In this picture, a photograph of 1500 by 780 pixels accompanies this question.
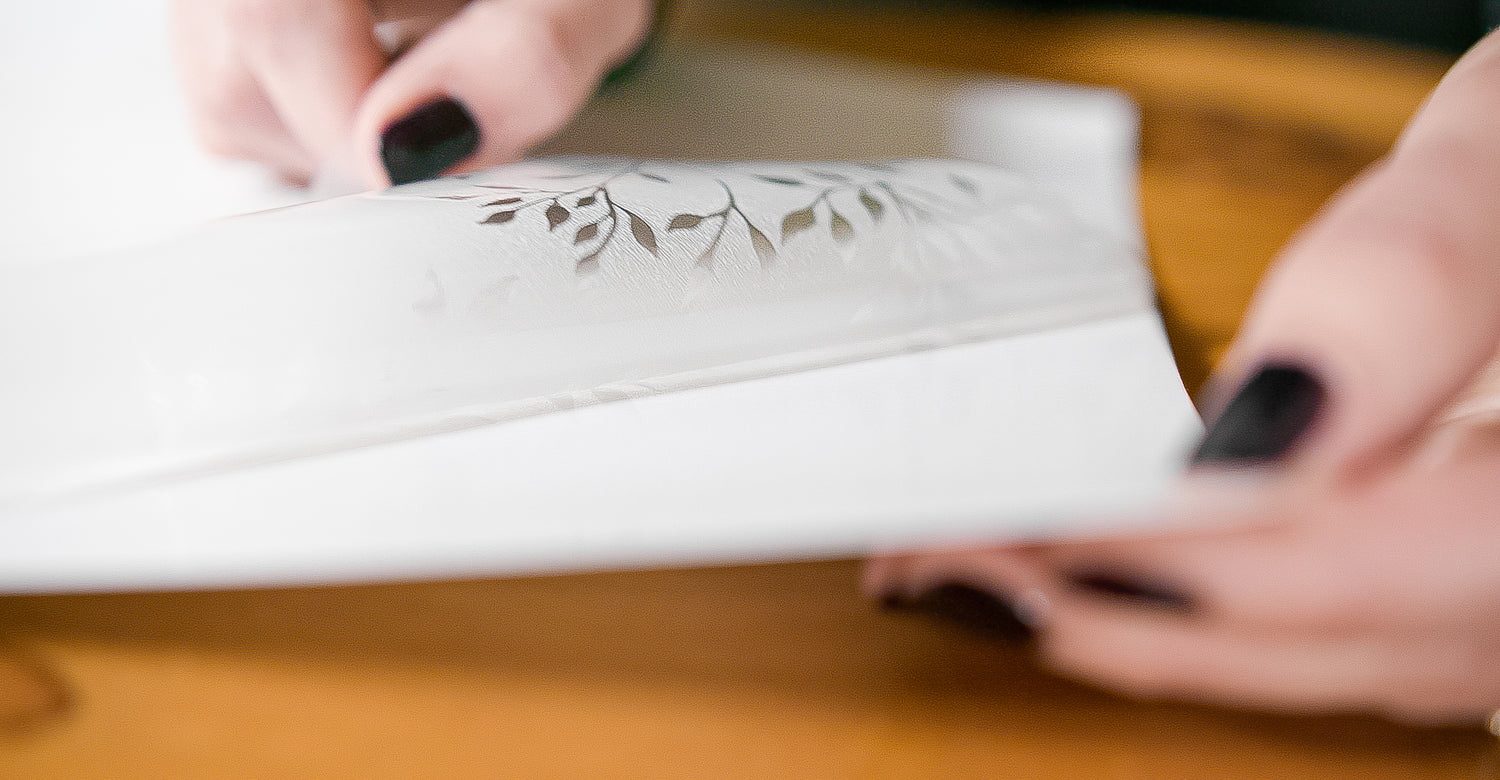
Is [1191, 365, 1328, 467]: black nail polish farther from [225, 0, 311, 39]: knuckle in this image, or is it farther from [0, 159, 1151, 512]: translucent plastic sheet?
[225, 0, 311, 39]: knuckle

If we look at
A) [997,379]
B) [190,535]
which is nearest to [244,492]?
[190,535]

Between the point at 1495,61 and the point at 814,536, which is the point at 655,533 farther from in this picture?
the point at 1495,61

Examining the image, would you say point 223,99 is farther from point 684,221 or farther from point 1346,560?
point 1346,560

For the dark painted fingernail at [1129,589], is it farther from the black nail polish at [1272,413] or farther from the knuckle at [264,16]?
the knuckle at [264,16]

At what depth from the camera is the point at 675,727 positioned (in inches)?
5.7

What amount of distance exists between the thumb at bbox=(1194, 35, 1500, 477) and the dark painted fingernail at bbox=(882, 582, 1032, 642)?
0.13ft

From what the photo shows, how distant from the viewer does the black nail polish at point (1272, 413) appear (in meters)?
0.13

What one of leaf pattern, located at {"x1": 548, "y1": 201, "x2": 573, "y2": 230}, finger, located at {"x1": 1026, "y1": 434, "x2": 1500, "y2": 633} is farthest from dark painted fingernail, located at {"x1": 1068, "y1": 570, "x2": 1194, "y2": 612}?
leaf pattern, located at {"x1": 548, "y1": 201, "x2": 573, "y2": 230}

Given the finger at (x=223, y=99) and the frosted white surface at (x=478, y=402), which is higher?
the finger at (x=223, y=99)

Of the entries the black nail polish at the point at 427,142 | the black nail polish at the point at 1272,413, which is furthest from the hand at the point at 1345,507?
the black nail polish at the point at 427,142

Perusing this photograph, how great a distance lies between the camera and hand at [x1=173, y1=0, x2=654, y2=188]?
0.59ft

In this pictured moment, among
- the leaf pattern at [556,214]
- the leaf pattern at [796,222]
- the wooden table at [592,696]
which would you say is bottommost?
the wooden table at [592,696]

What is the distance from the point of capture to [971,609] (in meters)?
0.16

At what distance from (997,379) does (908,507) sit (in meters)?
0.04
